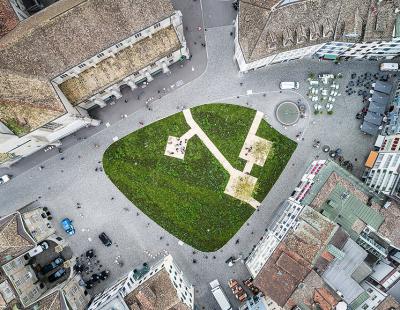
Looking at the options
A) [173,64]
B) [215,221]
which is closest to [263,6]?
[173,64]

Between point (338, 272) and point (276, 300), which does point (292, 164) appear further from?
point (276, 300)

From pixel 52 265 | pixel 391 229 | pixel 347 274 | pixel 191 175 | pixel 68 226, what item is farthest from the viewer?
pixel 191 175

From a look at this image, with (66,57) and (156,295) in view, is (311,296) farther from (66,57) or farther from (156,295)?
(66,57)

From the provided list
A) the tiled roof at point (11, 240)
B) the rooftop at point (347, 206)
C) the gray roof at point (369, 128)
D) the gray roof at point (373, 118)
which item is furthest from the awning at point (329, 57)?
the tiled roof at point (11, 240)

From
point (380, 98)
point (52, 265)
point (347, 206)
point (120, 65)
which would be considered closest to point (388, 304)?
point (347, 206)

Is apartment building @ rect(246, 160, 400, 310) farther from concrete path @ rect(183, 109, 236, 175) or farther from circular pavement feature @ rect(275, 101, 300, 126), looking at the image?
concrete path @ rect(183, 109, 236, 175)

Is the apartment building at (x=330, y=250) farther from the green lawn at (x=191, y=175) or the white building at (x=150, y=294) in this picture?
the white building at (x=150, y=294)

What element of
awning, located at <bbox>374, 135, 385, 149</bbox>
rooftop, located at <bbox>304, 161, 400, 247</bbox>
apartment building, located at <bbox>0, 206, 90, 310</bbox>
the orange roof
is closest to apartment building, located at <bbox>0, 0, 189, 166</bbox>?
apartment building, located at <bbox>0, 206, 90, 310</bbox>
